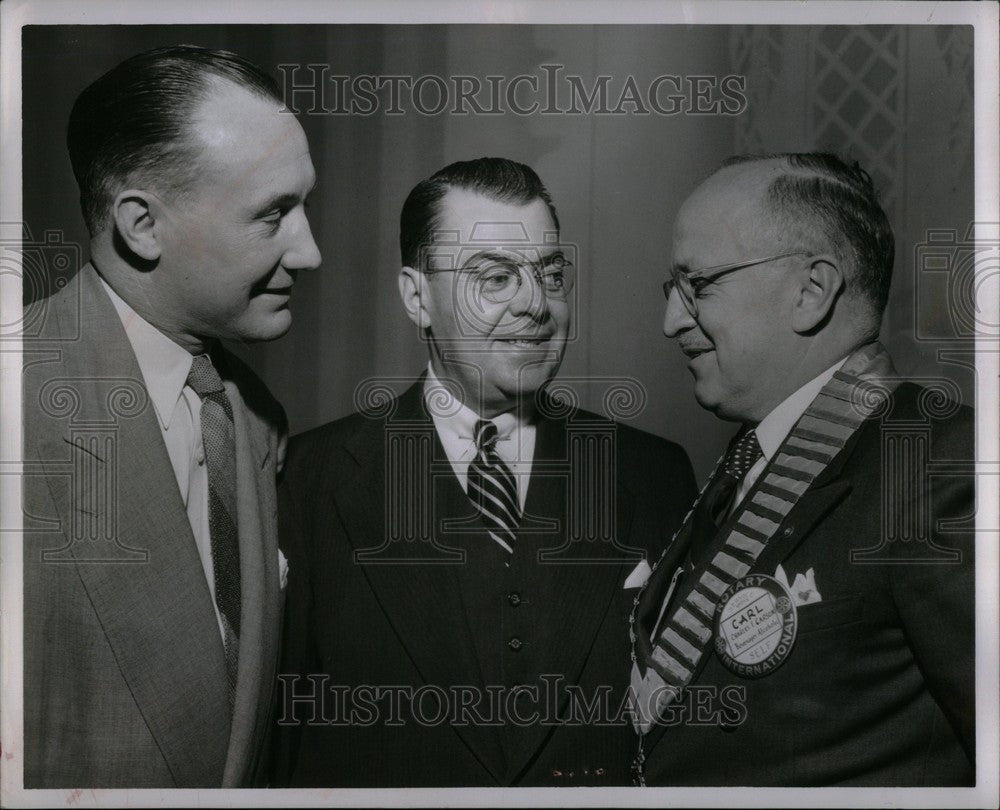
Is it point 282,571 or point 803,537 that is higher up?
point 803,537

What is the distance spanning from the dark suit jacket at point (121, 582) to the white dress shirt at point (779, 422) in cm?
131

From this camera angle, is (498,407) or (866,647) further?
(498,407)

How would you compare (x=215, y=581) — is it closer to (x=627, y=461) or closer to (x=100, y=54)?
(x=627, y=461)

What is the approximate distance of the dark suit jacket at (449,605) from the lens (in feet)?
9.90

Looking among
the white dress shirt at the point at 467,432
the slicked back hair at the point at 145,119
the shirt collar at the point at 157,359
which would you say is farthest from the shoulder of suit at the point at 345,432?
the slicked back hair at the point at 145,119

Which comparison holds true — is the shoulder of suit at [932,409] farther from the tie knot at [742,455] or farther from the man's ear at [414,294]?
the man's ear at [414,294]

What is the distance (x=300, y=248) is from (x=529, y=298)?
64 cm

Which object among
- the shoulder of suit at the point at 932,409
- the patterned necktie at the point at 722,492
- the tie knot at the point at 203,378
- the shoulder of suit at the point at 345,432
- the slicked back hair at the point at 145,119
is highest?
the slicked back hair at the point at 145,119

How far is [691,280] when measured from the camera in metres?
3.02

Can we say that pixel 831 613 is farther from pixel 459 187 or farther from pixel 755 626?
pixel 459 187

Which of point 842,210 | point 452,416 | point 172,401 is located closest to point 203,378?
point 172,401

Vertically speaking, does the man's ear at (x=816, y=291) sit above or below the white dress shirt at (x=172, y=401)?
above

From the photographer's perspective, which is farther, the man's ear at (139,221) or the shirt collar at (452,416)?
the shirt collar at (452,416)

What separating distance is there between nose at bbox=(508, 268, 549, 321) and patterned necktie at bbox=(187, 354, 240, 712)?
0.85 m
